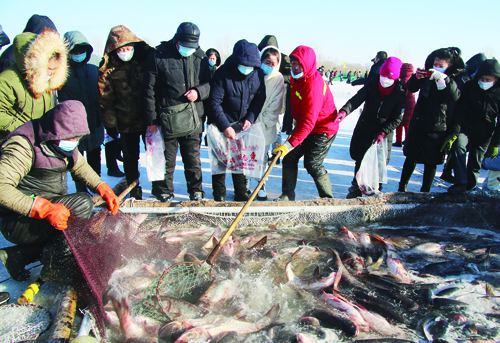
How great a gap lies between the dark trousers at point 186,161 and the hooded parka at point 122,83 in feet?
1.74

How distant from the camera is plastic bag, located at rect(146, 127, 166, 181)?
4078 mm

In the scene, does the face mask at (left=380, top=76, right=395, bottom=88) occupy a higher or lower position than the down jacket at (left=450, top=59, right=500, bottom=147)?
higher

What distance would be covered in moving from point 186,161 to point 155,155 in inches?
17.2

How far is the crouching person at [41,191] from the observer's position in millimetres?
2489

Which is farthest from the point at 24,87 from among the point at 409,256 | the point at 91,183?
the point at 409,256

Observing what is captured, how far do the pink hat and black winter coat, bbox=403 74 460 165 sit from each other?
0.55 metres

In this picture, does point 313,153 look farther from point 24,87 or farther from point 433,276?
point 24,87

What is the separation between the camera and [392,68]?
13.4 ft

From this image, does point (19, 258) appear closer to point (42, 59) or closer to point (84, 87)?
point (42, 59)

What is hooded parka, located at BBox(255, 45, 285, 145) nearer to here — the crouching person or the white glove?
the white glove

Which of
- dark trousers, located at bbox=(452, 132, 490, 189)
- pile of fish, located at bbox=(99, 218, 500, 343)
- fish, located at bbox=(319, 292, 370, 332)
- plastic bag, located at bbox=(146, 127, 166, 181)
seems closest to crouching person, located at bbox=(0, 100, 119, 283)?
pile of fish, located at bbox=(99, 218, 500, 343)

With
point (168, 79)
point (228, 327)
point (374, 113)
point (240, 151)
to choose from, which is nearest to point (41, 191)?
point (168, 79)

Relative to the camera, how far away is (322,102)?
3.92m

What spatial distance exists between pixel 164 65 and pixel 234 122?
3.79ft
